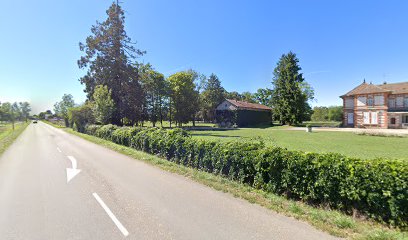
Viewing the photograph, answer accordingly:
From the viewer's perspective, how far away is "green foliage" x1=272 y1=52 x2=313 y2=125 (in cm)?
4641

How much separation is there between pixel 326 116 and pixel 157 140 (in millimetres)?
66209

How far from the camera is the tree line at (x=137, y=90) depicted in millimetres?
34000

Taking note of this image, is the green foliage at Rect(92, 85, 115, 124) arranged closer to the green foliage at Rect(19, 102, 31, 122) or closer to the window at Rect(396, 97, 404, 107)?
the window at Rect(396, 97, 404, 107)

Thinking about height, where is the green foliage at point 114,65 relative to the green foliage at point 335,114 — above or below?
above

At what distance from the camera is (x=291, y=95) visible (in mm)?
46875

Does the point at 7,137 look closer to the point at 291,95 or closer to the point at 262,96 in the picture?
the point at 291,95

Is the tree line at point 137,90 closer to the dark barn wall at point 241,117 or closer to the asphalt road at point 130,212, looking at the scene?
the dark barn wall at point 241,117

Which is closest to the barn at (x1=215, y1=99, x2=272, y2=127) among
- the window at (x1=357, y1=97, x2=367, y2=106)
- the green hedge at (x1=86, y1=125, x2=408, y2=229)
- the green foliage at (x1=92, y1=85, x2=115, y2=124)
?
the window at (x1=357, y1=97, x2=367, y2=106)

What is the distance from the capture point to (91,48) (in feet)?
112

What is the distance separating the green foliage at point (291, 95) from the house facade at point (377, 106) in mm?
8197

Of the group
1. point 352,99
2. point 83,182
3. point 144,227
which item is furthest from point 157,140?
point 352,99

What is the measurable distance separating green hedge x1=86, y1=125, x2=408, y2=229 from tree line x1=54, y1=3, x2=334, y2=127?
25389mm

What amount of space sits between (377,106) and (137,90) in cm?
4060

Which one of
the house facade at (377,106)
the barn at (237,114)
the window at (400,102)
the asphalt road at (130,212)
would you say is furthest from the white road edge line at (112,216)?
the window at (400,102)
